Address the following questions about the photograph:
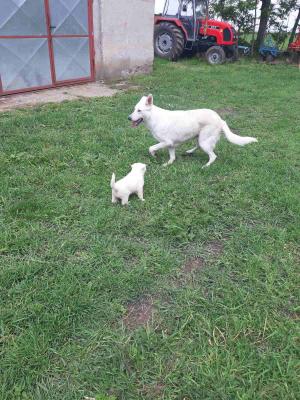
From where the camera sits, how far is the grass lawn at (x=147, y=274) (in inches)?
72.1

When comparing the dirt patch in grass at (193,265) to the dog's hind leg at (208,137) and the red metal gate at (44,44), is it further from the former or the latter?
the red metal gate at (44,44)

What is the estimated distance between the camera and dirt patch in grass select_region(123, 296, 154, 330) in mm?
2145

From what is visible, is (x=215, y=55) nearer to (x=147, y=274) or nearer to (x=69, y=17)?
(x=69, y=17)

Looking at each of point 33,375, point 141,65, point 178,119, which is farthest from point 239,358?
point 141,65

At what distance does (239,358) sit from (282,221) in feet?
5.50

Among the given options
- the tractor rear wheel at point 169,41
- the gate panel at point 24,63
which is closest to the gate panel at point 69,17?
the gate panel at point 24,63

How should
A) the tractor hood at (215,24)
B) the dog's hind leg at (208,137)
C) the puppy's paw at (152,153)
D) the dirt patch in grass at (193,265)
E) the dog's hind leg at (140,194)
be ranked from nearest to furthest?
the dirt patch in grass at (193,265)
the dog's hind leg at (140,194)
the dog's hind leg at (208,137)
the puppy's paw at (152,153)
the tractor hood at (215,24)

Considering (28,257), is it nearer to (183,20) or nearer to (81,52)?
(81,52)

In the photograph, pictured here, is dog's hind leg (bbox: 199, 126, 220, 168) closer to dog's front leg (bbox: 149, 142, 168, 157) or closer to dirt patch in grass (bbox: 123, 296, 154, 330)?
dog's front leg (bbox: 149, 142, 168, 157)

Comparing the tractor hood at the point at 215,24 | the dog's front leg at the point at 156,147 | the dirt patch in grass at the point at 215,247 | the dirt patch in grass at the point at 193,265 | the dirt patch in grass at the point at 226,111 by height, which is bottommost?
the dirt patch in grass at the point at 226,111

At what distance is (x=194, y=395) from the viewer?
1.75 metres

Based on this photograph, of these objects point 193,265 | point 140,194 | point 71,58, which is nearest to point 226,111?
point 71,58

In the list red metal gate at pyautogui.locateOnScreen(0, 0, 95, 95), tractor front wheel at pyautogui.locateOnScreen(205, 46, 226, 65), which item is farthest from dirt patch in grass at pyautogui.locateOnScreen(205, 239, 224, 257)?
tractor front wheel at pyautogui.locateOnScreen(205, 46, 226, 65)

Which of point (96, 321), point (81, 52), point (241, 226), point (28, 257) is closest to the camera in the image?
point (96, 321)
